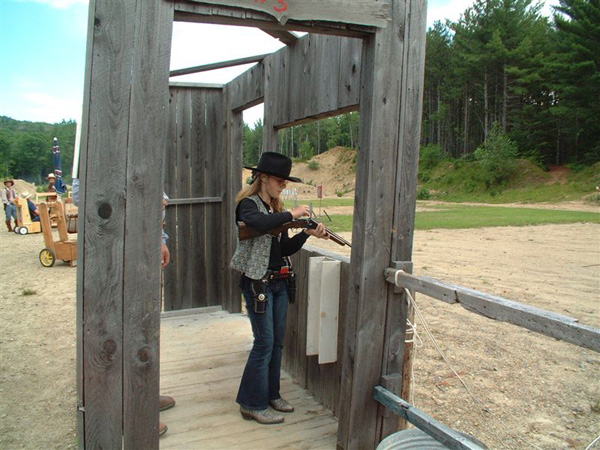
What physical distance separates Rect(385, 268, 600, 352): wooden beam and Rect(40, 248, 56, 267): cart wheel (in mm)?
9855

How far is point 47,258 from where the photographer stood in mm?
10438

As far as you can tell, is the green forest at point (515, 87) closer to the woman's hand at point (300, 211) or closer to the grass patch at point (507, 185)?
the grass patch at point (507, 185)

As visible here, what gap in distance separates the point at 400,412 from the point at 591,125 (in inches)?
1551

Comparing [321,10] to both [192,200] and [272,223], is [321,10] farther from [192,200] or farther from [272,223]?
[192,200]

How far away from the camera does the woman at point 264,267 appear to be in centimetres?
301

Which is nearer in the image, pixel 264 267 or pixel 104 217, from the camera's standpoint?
pixel 104 217

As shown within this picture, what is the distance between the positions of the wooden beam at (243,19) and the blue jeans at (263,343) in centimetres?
156

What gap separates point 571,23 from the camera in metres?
32.8

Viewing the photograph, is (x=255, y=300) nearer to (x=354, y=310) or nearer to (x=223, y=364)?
(x=354, y=310)

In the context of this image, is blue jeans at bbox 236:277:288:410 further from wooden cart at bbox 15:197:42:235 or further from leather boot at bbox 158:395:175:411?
wooden cart at bbox 15:197:42:235

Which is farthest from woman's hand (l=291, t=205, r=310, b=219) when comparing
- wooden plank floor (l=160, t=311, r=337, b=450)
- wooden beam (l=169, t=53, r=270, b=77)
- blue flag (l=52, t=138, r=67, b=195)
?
blue flag (l=52, t=138, r=67, b=195)

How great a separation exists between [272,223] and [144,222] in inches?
36.3

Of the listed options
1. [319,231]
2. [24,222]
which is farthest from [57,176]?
[319,231]

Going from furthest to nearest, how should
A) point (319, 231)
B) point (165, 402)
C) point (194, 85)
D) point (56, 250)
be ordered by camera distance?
point (56, 250) < point (194, 85) < point (165, 402) < point (319, 231)
